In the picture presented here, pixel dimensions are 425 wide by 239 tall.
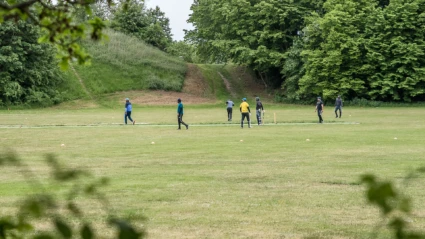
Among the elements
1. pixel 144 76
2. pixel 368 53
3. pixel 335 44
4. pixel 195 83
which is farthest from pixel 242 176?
pixel 144 76

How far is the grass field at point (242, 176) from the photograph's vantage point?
9344mm

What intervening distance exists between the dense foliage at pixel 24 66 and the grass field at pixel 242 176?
35887 mm

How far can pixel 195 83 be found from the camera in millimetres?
77688

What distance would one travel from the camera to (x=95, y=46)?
8406cm

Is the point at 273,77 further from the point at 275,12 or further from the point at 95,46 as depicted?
the point at 95,46

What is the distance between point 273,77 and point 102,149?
55.8 m

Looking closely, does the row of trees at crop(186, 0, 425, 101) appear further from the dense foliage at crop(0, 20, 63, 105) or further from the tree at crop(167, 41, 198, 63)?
the dense foliage at crop(0, 20, 63, 105)

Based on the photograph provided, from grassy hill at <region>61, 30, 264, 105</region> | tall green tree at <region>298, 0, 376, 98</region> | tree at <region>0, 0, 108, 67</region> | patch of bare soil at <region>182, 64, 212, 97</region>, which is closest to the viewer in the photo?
tree at <region>0, 0, 108, 67</region>

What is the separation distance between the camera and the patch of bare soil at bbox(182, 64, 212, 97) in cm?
7431

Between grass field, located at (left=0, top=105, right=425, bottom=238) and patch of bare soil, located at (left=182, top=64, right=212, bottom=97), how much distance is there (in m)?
45.8

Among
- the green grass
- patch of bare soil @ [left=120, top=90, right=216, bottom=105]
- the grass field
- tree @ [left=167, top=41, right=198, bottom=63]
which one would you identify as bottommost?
the grass field

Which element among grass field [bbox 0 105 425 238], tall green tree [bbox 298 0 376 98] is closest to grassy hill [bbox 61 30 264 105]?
tall green tree [bbox 298 0 376 98]

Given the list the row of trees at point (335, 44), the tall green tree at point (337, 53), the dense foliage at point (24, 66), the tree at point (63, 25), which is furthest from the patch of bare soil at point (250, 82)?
the tree at point (63, 25)

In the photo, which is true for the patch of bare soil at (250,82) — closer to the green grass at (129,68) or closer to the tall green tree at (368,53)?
the green grass at (129,68)
